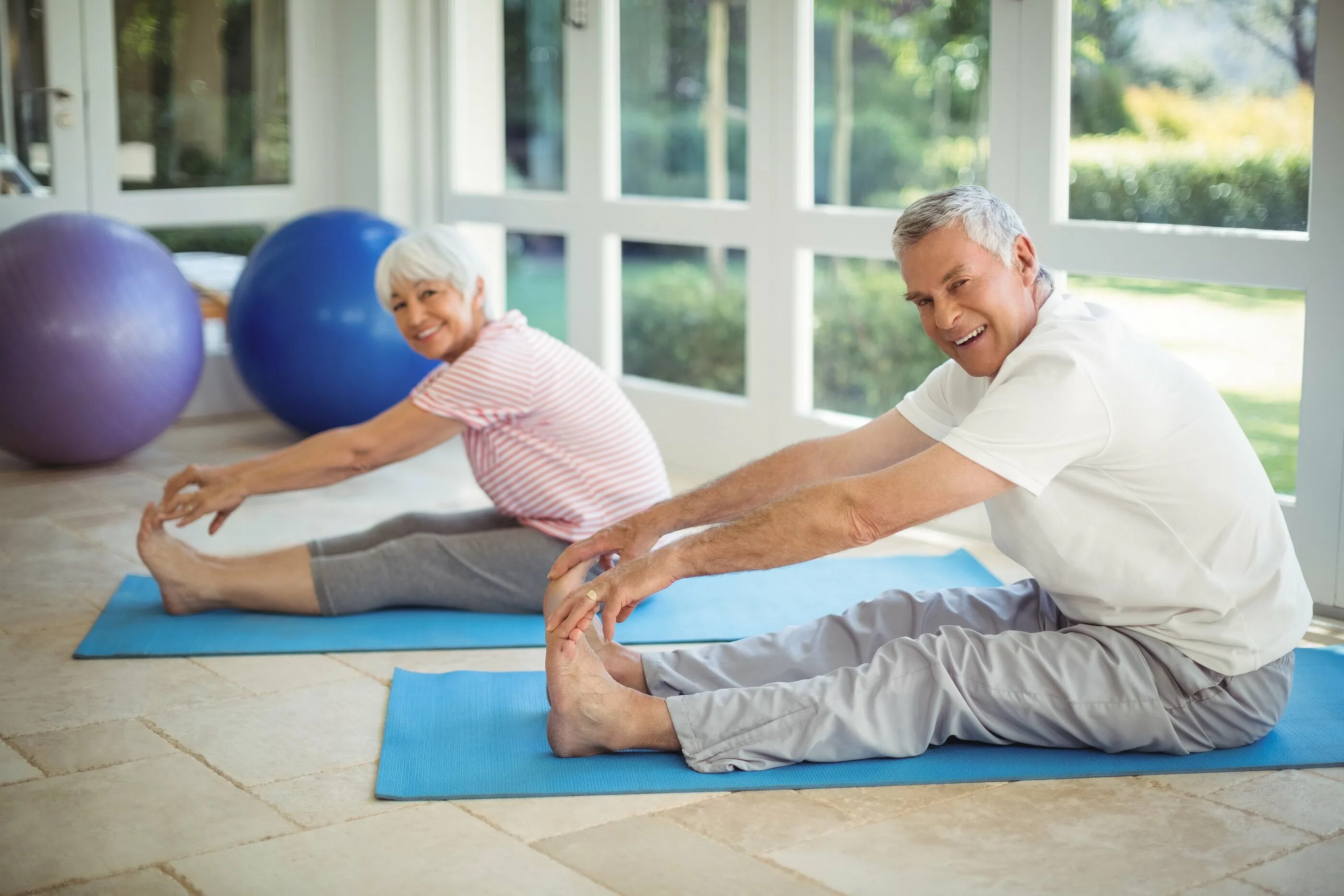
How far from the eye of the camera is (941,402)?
2.43 m

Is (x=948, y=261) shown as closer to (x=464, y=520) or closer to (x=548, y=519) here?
(x=548, y=519)

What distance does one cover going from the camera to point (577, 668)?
219cm

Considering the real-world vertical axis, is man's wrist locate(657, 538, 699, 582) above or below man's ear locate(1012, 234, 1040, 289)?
below

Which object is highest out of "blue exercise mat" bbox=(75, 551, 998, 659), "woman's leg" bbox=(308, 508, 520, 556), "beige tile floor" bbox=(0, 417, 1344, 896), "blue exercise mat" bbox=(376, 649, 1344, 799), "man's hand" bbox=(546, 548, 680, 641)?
"man's hand" bbox=(546, 548, 680, 641)

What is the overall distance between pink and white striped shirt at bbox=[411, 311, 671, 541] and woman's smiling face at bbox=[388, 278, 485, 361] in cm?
5

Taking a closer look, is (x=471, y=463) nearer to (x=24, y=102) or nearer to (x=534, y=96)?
(x=534, y=96)

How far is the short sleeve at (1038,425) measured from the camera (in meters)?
2.00

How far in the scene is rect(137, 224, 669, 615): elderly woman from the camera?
2.99 meters

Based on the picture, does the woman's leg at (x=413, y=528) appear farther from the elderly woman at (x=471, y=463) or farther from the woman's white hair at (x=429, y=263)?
the woman's white hair at (x=429, y=263)

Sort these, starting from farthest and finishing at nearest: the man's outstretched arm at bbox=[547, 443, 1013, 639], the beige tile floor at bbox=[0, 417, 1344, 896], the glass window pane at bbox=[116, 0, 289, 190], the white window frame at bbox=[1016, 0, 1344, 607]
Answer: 1. the glass window pane at bbox=[116, 0, 289, 190]
2. the white window frame at bbox=[1016, 0, 1344, 607]
3. the man's outstretched arm at bbox=[547, 443, 1013, 639]
4. the beige tile floor at bbox=[0, 417, 1344, 896]

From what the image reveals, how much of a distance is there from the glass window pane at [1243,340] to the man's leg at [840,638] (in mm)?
1151

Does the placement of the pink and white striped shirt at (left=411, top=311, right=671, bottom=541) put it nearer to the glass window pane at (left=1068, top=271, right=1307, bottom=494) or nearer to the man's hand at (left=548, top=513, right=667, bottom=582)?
the man's hand at (left=548, top=513, right=667, bottom=582)

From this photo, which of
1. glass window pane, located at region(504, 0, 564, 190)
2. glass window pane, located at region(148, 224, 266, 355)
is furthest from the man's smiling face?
glass window pane, located at region(148, 224, 266, 355)

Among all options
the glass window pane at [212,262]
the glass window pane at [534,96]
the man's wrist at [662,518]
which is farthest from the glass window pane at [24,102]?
the man's wrist at [662,518]
